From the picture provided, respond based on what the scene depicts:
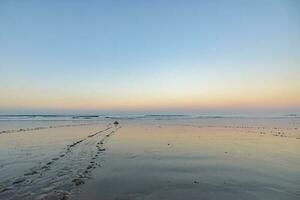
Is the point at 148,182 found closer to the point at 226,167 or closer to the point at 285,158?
the point at 226,167

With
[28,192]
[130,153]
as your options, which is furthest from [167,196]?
[130,153]

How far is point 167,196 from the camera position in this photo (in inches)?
424

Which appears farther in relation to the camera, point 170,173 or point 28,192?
point 170,173

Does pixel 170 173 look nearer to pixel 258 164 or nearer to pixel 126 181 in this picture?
pixel 126 181

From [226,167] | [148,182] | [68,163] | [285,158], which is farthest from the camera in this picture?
[285,158]

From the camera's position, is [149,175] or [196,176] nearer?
[196,176]

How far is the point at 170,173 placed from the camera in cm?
1469

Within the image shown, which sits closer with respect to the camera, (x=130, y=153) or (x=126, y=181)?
(x=126, y=181)

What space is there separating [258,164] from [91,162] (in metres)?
9.50

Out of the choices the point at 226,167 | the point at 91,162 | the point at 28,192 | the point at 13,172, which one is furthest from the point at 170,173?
the point at 13,172

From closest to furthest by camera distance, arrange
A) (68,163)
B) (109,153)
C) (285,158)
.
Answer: (68,163)
(285,158)
(109,153)

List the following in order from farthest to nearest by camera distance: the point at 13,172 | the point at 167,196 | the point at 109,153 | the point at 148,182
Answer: the point at 109,153, the point at 13,172, the point at 148,182, the point at 167,196

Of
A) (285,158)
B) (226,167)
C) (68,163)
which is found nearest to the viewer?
(226,167)

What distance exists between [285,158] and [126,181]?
1116 cm
